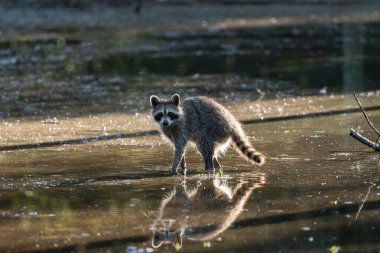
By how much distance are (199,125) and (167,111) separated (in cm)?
42

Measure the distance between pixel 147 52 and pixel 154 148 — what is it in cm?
1316

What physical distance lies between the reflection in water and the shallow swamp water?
0.06 ft

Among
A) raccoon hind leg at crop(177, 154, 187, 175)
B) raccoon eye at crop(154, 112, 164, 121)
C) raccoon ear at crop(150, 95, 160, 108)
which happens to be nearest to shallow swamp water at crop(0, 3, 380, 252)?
raccoon hind leg at crop(177, 154, 187, 175)

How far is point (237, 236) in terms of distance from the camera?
742 centimetres

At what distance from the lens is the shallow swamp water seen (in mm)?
7613

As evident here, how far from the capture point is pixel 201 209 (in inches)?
330

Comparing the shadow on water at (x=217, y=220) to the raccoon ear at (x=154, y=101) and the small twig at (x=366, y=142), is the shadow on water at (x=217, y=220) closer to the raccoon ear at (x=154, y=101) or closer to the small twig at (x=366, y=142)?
the raccoon ear at (x=154, y=101)

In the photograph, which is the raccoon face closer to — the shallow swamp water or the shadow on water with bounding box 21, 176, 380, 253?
the shallow swamp water

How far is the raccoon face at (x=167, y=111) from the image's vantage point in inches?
424

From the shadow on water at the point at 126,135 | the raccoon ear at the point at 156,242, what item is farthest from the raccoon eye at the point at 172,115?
the raccoon ear at the point at 156,242

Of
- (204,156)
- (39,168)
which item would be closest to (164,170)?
(204,156)

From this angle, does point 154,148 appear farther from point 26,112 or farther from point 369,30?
point 369,30

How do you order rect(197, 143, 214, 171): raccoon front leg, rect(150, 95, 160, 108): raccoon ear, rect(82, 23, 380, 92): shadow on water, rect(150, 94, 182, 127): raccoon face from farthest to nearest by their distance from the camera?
rect(82, 23, 380, 92): shadow on water < rect(150, 95, 160, 108): raccoon ear < rect(150, 94, 182, 127): raccoon face < rect(197, 143, 214, 171): raccoon front leg

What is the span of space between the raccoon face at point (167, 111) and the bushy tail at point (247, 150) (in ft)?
2.17
